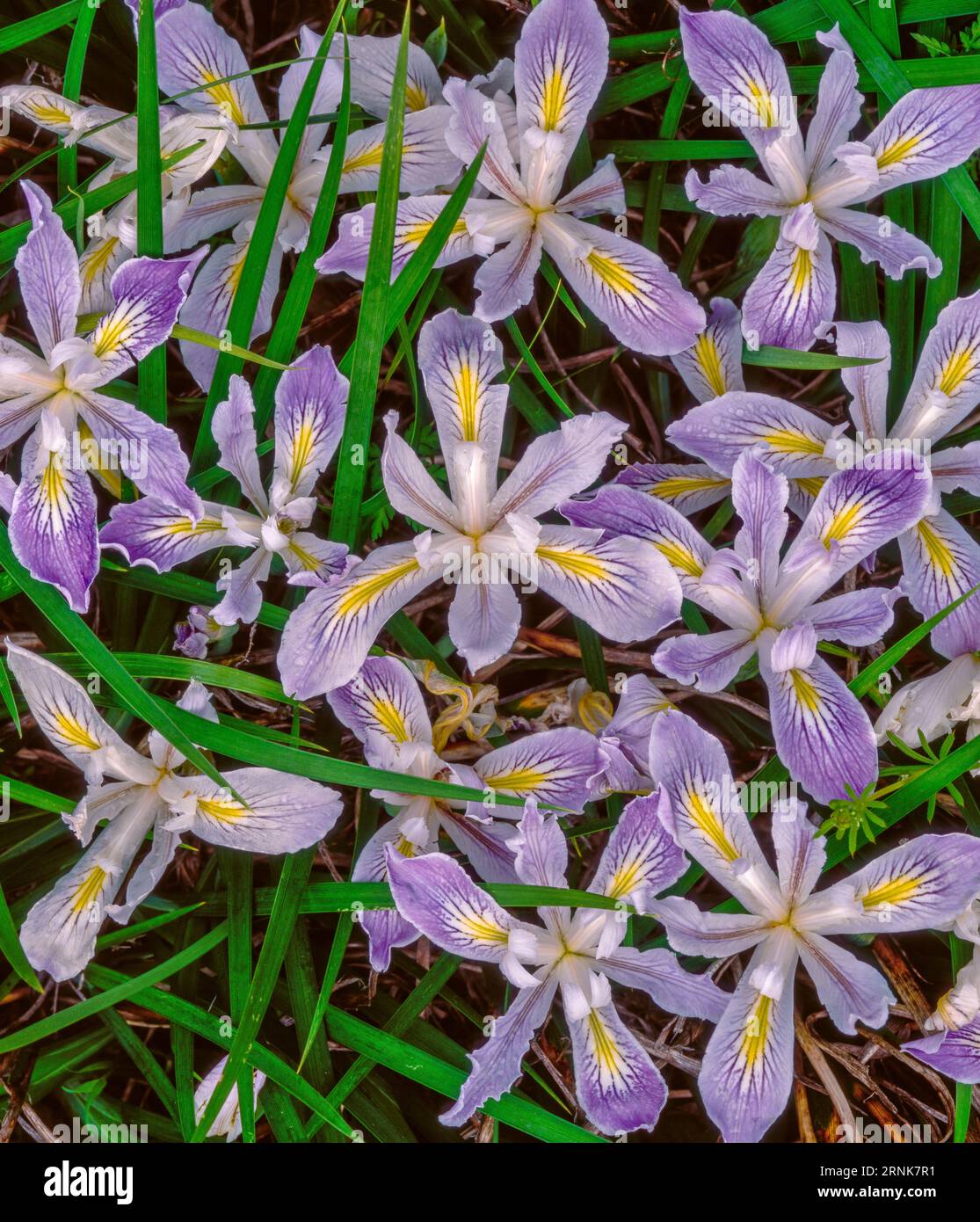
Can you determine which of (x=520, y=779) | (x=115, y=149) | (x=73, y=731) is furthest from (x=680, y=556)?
(x=115, y=149)

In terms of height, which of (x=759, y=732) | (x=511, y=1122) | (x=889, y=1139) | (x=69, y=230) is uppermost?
(x=69, y=230)

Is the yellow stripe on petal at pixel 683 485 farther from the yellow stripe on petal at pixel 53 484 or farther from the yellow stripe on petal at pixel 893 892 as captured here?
the yellow stripe on petal at pixel 53 484

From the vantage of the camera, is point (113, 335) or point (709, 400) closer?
point (113, 335)

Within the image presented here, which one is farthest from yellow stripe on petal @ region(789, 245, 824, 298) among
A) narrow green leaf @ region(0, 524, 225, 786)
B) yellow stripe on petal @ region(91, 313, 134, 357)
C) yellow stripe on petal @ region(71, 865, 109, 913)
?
yellow stripe on petal @ region(71, 865, 109, 913)

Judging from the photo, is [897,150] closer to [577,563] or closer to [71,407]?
[577,563]

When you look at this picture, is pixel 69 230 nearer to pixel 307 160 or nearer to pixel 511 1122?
pixel 307 160

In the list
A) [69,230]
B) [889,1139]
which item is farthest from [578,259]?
[889,1139]
